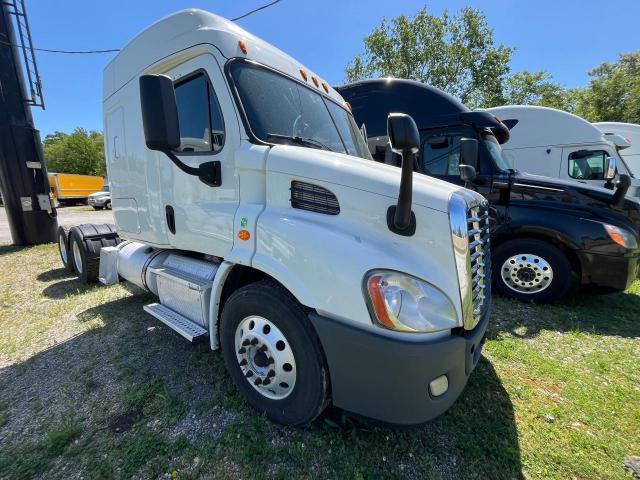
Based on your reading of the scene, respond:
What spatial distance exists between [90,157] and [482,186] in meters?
58.3

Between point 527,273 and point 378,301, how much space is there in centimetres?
393

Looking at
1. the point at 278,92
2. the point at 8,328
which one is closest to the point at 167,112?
the point at 278,92

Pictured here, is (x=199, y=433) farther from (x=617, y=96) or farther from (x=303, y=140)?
(x=617, y=96)

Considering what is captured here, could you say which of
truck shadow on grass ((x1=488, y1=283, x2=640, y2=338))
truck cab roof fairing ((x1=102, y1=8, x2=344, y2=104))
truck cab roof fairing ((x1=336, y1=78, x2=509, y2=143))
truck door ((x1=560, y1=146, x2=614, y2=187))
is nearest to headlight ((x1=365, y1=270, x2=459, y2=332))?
truck cab roof fairing ((x1=102, y1=8, x2=344, y2=104))

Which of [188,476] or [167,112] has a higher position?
[167,112]

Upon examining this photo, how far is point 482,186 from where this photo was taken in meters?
4.99

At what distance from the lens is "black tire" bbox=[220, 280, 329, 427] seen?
199 centimetres

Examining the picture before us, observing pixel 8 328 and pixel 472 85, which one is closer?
pixel 8 328

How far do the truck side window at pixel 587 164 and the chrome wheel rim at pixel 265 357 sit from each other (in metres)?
10.3

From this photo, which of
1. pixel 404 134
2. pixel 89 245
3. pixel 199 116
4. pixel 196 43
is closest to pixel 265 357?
pixel 404 134

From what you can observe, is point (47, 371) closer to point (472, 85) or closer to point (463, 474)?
point (463, 474)

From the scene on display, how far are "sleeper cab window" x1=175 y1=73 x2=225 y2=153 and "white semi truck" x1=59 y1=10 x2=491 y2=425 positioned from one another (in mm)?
16

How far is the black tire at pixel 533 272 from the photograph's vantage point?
4.38 metres

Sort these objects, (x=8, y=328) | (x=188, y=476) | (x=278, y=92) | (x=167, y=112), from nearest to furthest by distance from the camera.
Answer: (x=188, y=476) < (x=167, y=112) < (x=278, y=92) < (x=8, y=328)
